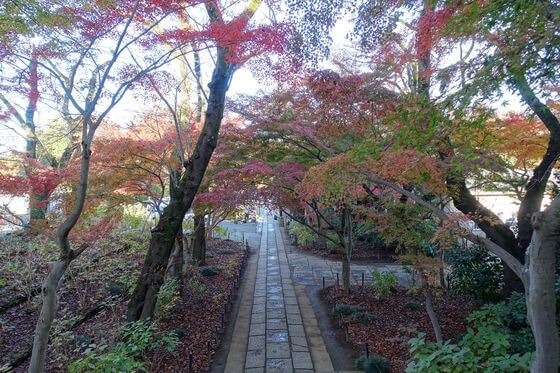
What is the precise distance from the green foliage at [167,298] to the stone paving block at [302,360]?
102 inches

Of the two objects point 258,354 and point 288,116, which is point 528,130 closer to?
point 288,116

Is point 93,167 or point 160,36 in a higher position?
point 160,36

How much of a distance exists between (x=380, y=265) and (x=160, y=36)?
10319mm

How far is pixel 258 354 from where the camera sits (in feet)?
18.0

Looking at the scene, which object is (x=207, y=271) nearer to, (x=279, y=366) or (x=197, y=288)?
(x=197, y=288)

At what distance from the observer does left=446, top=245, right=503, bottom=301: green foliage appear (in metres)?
A: 6.86

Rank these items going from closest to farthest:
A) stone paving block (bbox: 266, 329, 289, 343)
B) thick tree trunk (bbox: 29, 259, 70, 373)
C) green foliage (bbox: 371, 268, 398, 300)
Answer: thick tree trunk (bbox: 29, 259, 70, 373) < stone paving block (bbox: 266, 329, 289, 343) < green foliage (bbox: 371, 268, 398, 300)

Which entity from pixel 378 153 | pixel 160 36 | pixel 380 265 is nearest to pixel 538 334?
pixel 378 153

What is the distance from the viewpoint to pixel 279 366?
507 cm

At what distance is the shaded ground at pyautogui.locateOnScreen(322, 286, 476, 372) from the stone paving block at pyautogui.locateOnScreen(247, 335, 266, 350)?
1.51 m

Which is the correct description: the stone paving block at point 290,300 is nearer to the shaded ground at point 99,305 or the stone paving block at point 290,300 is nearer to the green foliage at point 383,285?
the shaded ground at point 99,305

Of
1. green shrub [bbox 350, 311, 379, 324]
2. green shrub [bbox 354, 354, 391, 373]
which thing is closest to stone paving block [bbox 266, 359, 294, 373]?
green shrub [bbox 354, 354, 391, 373]

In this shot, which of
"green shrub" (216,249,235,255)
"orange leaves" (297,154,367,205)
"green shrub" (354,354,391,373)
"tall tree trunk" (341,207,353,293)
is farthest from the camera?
"green shrub" (216,249,235,255)

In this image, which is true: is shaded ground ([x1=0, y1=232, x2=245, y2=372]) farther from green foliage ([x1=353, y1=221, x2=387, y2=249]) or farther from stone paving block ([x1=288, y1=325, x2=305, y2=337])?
green foliage ([x1=353, y1=221, x2=387, y2=249])
